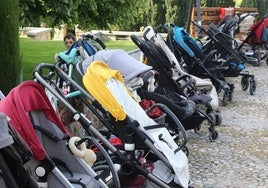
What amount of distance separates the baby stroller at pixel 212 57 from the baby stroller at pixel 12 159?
495 cm

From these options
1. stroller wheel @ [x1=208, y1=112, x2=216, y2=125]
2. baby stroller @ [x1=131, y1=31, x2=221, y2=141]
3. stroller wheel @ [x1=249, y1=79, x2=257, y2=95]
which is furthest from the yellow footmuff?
stroller wheel @ [x1=249, y1=79, x2=257, y2=95]

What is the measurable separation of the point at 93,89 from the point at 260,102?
4.93 meters

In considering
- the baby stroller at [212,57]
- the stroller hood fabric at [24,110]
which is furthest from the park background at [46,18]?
the stroller hood fabric at [24,110]

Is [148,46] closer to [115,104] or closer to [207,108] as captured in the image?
[207,108]

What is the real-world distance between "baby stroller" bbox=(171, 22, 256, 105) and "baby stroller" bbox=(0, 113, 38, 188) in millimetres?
4949

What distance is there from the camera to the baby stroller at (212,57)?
273 inches

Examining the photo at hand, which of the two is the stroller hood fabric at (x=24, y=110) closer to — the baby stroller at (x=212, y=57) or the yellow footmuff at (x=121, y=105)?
the yellow footmuff at (x=121, y=105)

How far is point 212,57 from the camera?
24.2 feet

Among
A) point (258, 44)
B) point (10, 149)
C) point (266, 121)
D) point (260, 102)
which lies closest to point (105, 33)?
point (258, 44)

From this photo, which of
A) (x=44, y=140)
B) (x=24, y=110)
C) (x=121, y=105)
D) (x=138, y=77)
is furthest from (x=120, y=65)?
(x=24, y=110)

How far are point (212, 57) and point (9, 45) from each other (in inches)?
147

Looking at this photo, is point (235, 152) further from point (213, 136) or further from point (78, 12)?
point (78, 12)

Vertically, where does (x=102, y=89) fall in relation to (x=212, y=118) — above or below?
above

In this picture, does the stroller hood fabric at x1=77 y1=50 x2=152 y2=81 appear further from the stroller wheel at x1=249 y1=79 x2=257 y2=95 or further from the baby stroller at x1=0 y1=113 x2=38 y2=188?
the stroller wheel at x1=249 y1=79 x2=257 y2=95
